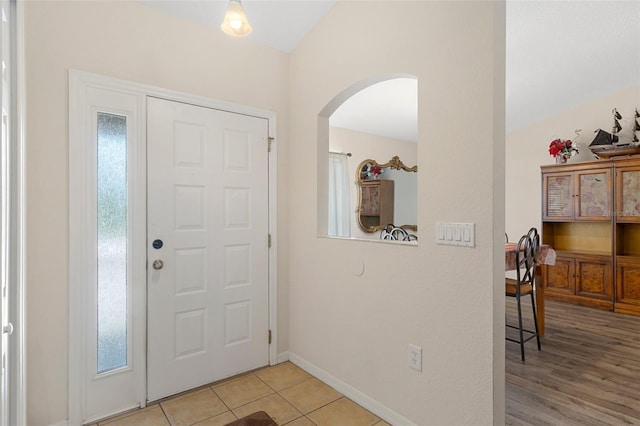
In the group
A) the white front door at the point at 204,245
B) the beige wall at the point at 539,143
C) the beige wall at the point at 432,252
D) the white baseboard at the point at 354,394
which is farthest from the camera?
the beige wall at the point at 539,143

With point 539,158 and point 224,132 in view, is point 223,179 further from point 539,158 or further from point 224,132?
point 539,158

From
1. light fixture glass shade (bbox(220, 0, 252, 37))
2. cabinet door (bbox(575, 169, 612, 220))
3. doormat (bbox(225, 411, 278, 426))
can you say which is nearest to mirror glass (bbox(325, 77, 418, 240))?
cabinet door (bbox(575, 169, 612, 220))

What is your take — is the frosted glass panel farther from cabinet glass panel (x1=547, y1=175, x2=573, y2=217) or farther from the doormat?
cabinet glass panel (x1=547, y1=175, x2=573, y2=217)

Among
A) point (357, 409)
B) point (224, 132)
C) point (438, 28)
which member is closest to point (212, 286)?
point (224, 132)

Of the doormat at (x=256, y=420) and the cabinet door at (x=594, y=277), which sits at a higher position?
the cabinet door at (x=594, y=277)

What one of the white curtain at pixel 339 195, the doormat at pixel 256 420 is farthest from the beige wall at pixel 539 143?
the doormat at pixel 256 420

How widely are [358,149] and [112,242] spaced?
138 inches

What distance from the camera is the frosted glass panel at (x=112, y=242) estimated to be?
6.87ft

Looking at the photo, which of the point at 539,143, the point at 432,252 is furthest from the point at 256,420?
the point at 539,143

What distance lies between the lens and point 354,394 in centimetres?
228

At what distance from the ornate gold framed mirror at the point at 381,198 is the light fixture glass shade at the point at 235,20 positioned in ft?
10.2

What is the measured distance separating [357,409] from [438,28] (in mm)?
2346

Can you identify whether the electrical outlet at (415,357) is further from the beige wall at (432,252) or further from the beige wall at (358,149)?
the beige wall at (358,149)

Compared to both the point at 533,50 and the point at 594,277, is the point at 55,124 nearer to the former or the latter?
the point at 533,50
